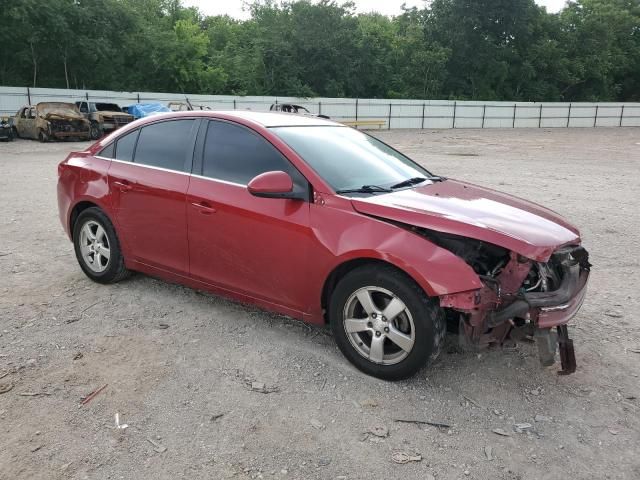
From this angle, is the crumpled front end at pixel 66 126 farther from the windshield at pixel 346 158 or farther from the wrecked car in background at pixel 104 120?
the windshield at pixel 346 158

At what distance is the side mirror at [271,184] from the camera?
3.52 meters

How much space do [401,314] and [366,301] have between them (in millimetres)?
234

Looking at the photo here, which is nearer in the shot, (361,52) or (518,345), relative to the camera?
(518,345)

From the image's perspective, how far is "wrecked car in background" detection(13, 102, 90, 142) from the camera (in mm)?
22141

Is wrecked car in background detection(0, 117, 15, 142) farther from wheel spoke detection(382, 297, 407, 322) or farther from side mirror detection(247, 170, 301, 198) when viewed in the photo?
wheel spoke detection(382, 297, 407, 322)

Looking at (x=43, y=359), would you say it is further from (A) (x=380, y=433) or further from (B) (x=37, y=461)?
(A) (x=380, y=433)

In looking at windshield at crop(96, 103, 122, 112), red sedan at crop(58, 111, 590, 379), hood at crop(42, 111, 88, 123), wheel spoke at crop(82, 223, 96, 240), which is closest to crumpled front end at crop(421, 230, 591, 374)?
red sedan at crop(58, 111, 590, 379)

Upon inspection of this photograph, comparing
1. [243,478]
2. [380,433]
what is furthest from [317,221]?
[243,478]

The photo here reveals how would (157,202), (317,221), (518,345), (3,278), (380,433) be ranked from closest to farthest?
(380,433), (317,221), (518,345), (157,202), (3,278)

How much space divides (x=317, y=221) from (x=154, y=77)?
4168 cm

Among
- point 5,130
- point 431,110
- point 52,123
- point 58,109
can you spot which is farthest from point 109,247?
point 431,110

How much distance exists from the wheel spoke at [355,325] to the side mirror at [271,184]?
0.95 meters

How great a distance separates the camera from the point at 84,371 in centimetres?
354

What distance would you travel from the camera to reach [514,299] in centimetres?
315
